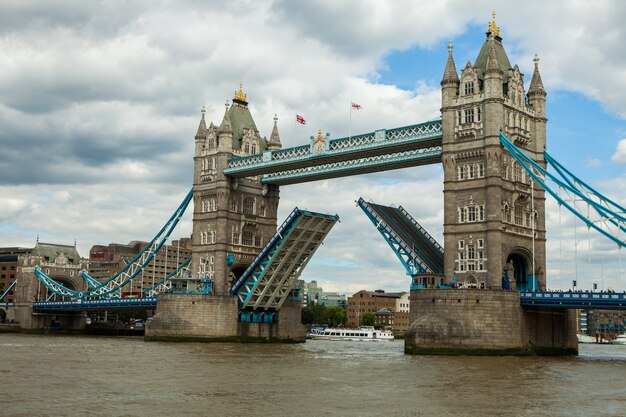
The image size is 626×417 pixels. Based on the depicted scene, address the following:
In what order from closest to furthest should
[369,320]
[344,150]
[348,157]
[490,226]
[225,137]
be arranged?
1. [490,226]
2. [344,150]
3. [348,157]
4. [225,137]
5. [369,320]

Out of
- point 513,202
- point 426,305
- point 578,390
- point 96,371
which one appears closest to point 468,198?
point 513,202

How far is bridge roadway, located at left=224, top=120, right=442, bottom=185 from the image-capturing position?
63.7 meters

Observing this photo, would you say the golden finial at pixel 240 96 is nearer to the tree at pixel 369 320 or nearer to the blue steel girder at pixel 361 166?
the blue steel girder at pixel 361 166

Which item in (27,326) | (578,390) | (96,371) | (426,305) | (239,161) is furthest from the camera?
(27,326)

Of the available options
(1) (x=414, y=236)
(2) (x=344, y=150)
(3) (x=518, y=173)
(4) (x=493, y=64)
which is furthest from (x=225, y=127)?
(3) (x=518, y=173)

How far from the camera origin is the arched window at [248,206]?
80.7 metres

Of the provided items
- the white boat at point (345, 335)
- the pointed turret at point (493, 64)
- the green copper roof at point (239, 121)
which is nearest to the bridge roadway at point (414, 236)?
the pointed turret at point (493, 64)

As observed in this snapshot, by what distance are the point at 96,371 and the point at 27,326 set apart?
243 feet

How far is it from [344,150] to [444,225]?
12.4 m

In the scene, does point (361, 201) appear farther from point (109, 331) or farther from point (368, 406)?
point (109, 331)

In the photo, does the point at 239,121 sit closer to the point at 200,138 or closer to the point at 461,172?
the point at 200,138

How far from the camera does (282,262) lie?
72188mm

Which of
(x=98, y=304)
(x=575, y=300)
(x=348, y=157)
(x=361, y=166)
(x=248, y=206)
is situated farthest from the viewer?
(x=98, y=304)

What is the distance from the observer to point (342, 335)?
121375 millimetres
